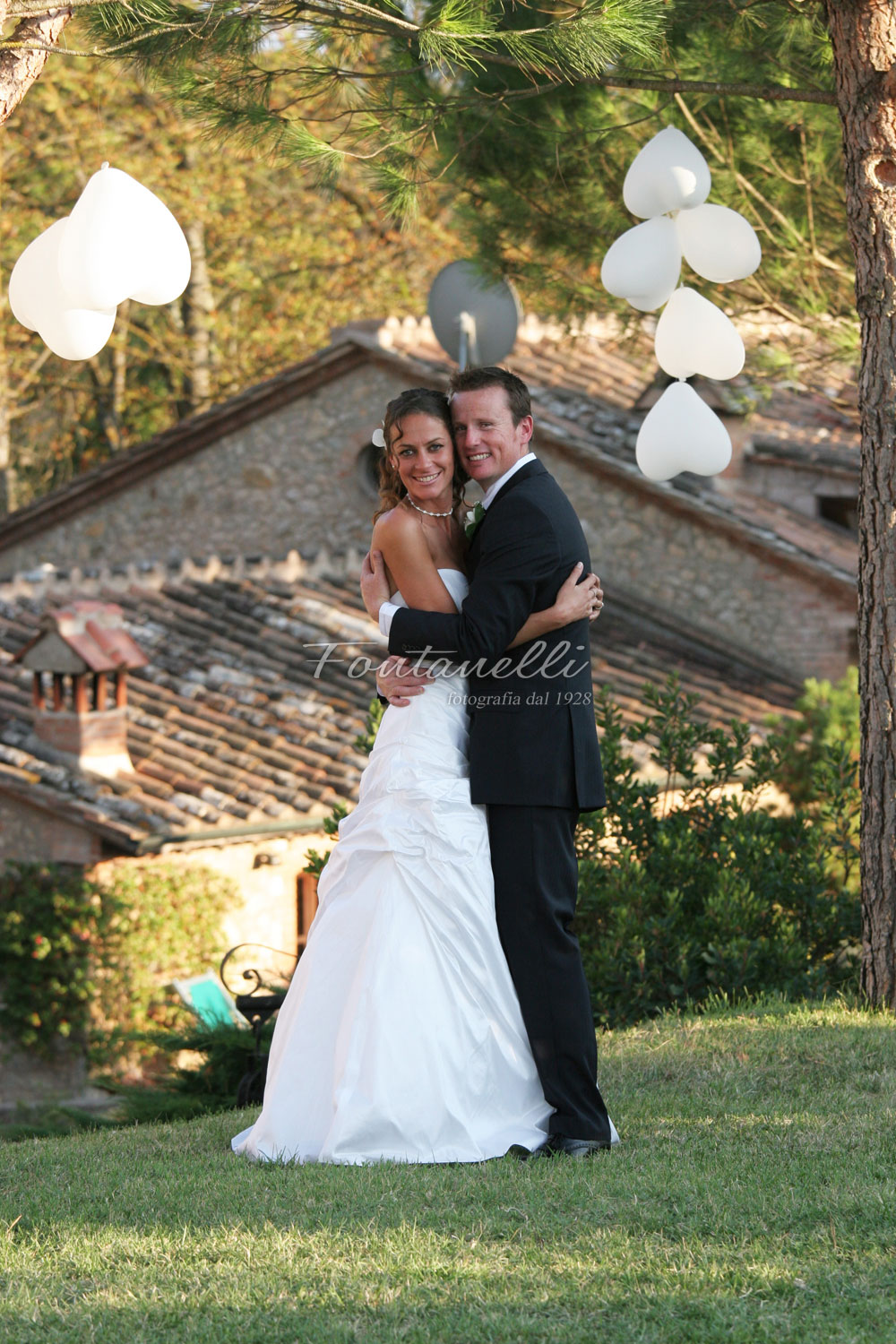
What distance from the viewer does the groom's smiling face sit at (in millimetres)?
4027

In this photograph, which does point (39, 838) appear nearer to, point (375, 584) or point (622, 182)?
point (622, 182)

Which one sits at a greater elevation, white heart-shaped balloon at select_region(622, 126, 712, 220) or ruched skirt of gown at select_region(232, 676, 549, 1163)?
white heart-shaped balloon at select_region(622, 126, 712, 220)

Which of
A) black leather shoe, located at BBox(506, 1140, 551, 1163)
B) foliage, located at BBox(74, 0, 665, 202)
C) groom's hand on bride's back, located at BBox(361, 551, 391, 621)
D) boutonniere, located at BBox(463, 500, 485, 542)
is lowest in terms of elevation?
black leather shoe, located at BBox(506, 1140, 551, 1163)

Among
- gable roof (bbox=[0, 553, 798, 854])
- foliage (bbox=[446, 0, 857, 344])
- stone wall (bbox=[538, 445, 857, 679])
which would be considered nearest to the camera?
foliage (bbox=[446, 0, 857, 344])

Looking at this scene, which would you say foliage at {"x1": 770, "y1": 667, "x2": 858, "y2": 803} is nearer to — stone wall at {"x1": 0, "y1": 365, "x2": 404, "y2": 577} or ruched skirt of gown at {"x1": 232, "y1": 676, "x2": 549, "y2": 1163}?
ruched skirt of gown at {"x1": 232, "y1": 676, "x2": 549, "y2": 1163}

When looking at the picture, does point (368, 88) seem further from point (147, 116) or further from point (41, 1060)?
point (147, 116)

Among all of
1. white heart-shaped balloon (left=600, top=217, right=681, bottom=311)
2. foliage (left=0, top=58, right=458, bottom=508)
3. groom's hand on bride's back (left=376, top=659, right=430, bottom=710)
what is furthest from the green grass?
foliage (left=0, top=58, right=458, bottom=508)

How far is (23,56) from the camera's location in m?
3.91

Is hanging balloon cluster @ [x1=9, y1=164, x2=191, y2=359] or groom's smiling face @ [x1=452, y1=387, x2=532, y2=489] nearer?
hanging balloon cluster @ [x1=9, y1=164, x2=191, y2=359]

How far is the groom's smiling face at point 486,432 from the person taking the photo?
13.2ft

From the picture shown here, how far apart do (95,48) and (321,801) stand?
5.67 meters

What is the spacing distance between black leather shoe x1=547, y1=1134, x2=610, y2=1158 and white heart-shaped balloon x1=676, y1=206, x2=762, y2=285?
2.97m

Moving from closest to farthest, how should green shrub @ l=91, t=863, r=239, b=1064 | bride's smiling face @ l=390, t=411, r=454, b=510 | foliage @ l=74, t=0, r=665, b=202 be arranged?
bride's smiling face @ l=390, t=411, r=454, b=510 < foliage @ l=74, t=0, r=665, b=202 < green shrub @ l=91, t=863, r=239, b=1064

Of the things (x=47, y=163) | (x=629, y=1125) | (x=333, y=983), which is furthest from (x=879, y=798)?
(x=47, y=163)
